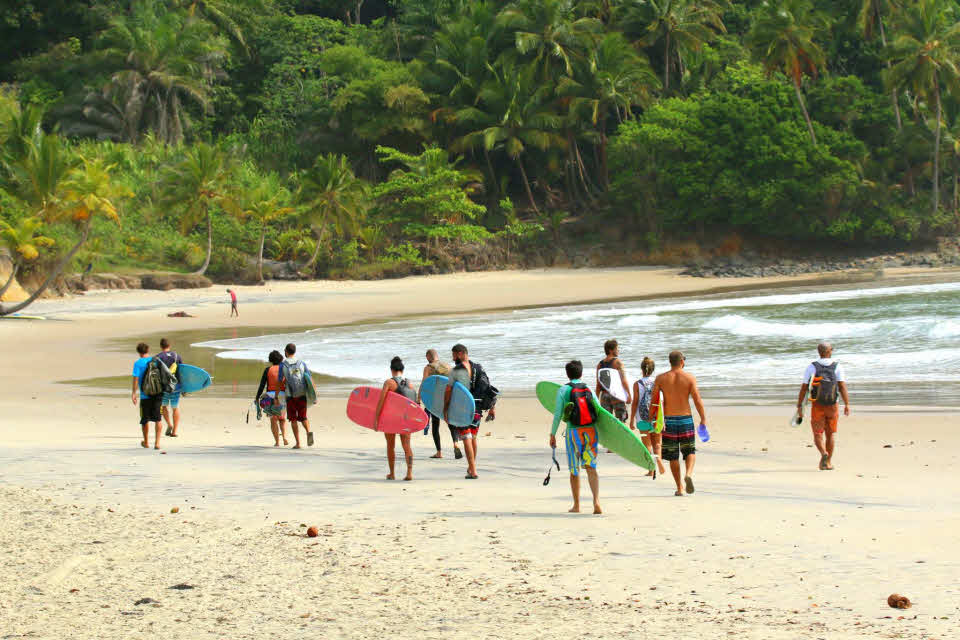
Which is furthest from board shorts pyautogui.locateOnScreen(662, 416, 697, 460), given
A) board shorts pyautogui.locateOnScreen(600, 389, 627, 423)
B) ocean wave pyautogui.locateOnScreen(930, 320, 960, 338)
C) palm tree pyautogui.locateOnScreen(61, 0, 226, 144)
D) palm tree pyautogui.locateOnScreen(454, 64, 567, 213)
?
palm tree pyautogui.locateOnScreen(61, 0, 226, 144)

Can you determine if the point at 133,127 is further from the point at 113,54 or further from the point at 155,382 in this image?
the point at 155,382

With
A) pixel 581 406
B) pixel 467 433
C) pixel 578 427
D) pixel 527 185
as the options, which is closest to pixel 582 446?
pixel 578 427

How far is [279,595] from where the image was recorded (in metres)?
5.69

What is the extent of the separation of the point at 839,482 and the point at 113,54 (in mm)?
49786

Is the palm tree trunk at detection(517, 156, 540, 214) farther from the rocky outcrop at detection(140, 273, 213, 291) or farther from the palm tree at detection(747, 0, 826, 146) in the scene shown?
the rocky outcrop at detection(140, 273, 213, 291)

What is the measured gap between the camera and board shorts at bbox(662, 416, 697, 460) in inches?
326

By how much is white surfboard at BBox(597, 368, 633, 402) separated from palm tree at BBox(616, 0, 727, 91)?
44200 mm

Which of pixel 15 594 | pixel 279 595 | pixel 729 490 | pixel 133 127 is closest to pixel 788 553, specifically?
pixel 729 490

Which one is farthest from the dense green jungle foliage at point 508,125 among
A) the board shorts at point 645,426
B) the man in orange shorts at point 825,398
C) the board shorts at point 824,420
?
the board shorts at point 824,420

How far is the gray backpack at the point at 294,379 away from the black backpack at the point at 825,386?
5028 millimetres

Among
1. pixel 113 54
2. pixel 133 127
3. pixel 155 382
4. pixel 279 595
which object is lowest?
pixel 279 595

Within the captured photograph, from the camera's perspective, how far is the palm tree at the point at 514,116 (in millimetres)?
48781

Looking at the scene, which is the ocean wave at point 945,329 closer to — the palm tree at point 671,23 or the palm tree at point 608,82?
the palm tree at point 608,82

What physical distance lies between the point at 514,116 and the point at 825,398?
40442mm
